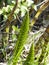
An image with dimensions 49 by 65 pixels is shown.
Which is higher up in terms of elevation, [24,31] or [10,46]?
[24,31]

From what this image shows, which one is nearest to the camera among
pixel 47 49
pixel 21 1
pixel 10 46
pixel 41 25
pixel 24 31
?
pixel 24 31

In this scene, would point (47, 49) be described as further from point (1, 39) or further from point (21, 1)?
point (1, 39)

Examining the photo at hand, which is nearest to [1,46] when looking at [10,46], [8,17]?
[10,46]

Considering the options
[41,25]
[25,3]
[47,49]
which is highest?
[25,3]

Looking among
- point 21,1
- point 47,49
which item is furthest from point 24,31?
point 21,1

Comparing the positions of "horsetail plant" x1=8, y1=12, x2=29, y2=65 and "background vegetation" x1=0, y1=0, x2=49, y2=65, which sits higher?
"horsetail plant" x1=8, y1=12, x2=29, y2=65

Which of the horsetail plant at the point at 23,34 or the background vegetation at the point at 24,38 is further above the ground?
the horsetail plant at the point at 23,34

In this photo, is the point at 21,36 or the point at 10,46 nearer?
the point at 21,36

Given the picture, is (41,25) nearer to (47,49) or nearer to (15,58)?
(47,49)

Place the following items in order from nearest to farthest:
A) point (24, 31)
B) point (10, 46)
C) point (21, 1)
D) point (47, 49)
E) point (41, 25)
→ point (24, 31) → point (47, 49) → point (21, 1) → point (10, 46) → point (41, 25)
